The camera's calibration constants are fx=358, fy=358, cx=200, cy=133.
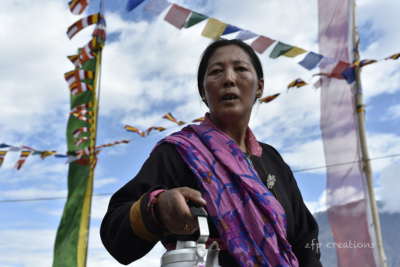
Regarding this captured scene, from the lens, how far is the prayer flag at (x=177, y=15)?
14.3 ft

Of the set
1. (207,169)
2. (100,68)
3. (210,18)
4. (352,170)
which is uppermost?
(100,68)

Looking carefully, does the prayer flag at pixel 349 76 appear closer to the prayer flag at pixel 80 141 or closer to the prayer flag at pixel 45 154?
the prayer flag at pixel 80 141

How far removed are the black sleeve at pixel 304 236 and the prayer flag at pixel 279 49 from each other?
3.26 meters

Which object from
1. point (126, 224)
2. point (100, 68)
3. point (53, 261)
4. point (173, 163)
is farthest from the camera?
point (100, 68)

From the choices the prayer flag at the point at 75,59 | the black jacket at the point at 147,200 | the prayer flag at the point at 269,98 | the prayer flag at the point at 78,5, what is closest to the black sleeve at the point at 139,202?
the black jacket at the point at 147,200

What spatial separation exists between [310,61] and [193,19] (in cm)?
156

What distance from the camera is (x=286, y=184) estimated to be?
1.42 m

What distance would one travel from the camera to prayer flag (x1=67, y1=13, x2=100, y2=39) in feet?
19.8

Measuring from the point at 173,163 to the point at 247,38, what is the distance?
11.6ft

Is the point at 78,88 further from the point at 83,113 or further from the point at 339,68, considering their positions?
the point at 339,68

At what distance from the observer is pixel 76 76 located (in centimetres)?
682

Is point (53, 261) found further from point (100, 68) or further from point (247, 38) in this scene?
point (247, 38)

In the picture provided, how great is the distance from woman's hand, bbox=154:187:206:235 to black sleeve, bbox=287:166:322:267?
0.74 meters

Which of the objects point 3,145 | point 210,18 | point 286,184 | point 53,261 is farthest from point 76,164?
point 286,184
